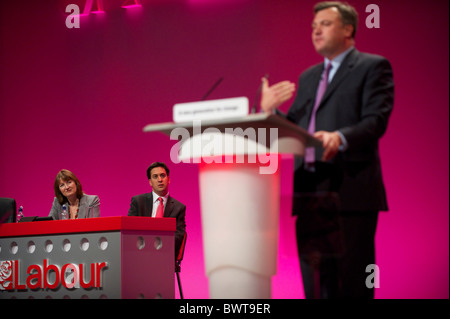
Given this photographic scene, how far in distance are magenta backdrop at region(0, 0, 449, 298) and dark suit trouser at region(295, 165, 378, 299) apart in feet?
7.42

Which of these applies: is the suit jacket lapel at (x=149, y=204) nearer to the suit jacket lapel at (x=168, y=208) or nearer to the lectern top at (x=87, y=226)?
the suit jacket lapel at (x=168, y=208)

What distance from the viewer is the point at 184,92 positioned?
5.12 meters

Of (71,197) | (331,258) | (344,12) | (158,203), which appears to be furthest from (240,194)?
(71,197)

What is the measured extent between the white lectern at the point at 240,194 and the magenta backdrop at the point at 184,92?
2.59 m

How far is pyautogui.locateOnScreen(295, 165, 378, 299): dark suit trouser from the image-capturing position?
1.94 m

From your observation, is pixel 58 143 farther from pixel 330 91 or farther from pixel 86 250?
pixel 330 91

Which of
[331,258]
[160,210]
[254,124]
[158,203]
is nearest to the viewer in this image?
[254,124]

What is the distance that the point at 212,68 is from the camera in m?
4.92

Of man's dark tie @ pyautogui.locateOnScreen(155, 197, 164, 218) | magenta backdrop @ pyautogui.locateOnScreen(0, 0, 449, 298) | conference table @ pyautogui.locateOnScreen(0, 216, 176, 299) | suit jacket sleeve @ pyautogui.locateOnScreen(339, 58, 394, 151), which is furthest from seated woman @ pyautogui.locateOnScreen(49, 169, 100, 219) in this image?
suit jacket sleeve @ pyautogui.locateOnScreen(339, 58, 394, 151)

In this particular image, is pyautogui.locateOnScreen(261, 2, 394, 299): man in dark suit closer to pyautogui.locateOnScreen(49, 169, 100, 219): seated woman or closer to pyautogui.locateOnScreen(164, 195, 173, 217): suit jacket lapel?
pyautogui.locateOnScreen(164, 195, 173, 217): suit jacket lapel

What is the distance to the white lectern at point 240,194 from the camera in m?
1.74

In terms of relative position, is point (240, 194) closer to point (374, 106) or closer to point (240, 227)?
point (240, 227)

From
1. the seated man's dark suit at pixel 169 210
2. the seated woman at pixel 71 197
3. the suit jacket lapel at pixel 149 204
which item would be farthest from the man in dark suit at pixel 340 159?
the seated woman at pixel 71 197

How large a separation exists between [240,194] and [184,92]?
348 centimetres
